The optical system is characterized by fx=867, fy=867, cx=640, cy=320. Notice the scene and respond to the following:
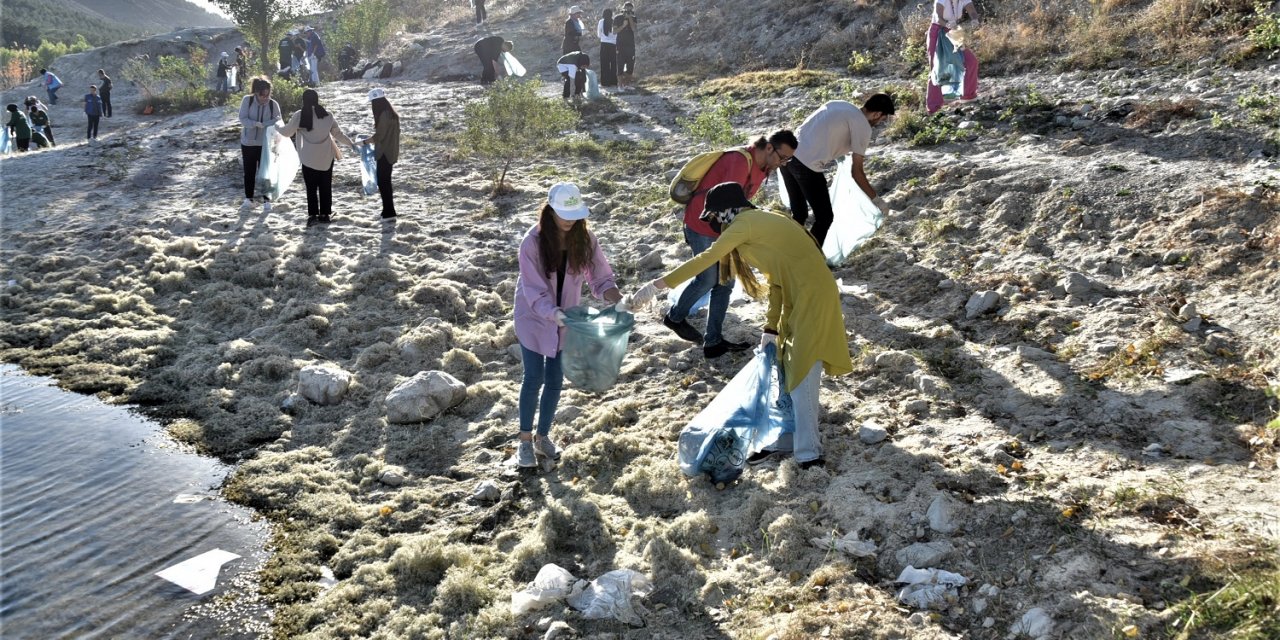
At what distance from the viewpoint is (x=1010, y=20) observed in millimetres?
12641

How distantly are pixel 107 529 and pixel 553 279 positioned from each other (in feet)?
9.46

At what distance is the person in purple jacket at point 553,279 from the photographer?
4238 millimetres

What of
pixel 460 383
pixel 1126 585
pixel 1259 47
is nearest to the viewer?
pixel 1126 585

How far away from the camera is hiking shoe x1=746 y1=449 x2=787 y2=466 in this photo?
4.51 m

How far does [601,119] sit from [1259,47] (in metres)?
8.67

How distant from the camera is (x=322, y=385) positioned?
6.11 metres

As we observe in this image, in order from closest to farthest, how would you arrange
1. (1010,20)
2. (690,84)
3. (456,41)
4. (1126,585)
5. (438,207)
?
(1126,585), (438,207), (1010,20), (690,84), (456,41)

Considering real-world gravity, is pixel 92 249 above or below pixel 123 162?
below

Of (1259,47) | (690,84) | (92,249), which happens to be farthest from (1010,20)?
(92,249)

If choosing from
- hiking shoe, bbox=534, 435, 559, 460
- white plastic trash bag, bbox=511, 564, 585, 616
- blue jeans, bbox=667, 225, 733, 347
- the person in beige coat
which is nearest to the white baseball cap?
hiking shoe, bbox=534, 435, 559, 460

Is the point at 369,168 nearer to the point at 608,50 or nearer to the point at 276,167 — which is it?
the point at 276,167

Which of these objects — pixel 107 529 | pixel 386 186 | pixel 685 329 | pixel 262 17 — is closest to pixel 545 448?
pixel 685 329

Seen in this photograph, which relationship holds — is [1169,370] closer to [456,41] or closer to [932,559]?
[932,559]

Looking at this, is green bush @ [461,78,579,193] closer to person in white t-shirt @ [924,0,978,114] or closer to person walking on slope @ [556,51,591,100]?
person walking on slope @ [556,51,591,100]
